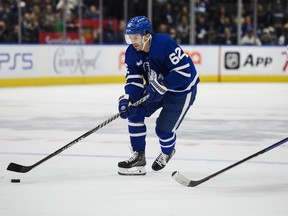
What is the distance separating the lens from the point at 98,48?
619 inches

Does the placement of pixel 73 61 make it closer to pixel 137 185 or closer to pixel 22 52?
pixel 22 52

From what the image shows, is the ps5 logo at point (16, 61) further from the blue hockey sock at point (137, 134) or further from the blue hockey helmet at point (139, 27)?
the blue hockey helmet at point (139, 27)

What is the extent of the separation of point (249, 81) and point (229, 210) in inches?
528

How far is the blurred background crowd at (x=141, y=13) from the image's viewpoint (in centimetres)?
1462

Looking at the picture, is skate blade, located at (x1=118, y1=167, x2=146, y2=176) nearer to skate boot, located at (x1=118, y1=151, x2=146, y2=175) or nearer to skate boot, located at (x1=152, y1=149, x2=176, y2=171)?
skate boot, located at (x1=118, y1=151, x2=146, y2=175)

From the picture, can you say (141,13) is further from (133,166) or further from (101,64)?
(133,166)

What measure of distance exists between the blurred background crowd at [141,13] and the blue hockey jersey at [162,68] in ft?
30.9

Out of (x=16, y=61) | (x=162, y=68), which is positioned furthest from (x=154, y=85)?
(x=16, y=61)

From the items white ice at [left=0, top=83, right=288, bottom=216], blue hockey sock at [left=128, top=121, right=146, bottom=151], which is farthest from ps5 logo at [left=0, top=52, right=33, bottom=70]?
blue hockey sock at [left=128, top=121, right=146, bottom=151]

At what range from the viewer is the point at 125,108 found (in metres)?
4.91

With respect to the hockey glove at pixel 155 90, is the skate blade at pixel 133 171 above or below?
below

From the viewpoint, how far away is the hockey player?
15.9 ft

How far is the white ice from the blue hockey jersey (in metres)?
0.55

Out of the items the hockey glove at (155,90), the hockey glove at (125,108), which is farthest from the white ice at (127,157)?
the hockey glove at (155,90)
